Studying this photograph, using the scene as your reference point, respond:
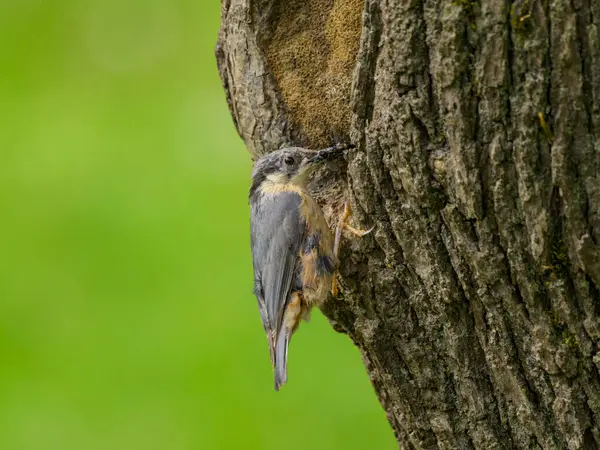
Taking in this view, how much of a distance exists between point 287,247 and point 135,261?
3.24m

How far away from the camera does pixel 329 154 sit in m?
3.93

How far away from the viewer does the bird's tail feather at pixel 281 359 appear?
13.2 feet

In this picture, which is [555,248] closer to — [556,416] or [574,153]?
[574,153]

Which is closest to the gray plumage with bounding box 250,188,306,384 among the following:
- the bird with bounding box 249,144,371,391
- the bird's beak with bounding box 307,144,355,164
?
the bird with bounding box 249,144,371,391

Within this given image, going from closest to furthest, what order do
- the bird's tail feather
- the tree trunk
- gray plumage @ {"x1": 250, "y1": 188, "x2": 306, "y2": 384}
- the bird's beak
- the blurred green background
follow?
the tree trunk < the bird's beak < the bird's tail feather < gray plumage @ {"x1": 250, "y1": 188, "x2": 306, "y2": 384} < the blurred green background

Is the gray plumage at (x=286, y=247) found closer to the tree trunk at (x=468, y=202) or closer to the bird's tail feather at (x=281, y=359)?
the bird's tail feather at (x=281, y=359)

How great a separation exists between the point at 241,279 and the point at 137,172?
5.15 ft

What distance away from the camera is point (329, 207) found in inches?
168

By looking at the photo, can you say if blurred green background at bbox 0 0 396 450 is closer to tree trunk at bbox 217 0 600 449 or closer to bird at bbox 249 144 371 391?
bird at bbox 249 144 371 391

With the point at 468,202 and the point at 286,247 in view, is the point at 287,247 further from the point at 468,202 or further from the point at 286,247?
the point at 468,202

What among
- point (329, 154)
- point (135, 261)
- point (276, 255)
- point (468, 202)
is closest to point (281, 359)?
point (276, 255)

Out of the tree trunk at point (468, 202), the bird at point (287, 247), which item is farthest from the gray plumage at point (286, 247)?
the tree trunk at point (468, 202)

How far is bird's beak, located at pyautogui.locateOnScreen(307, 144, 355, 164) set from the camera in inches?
152

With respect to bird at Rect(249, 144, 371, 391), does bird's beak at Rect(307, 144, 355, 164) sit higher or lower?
higher
